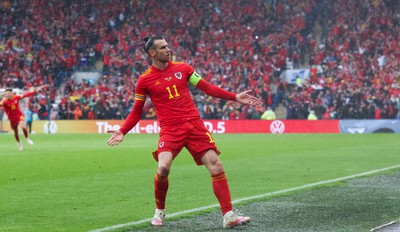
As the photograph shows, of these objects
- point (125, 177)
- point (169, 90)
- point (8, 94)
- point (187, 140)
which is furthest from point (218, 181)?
point (8, 94)

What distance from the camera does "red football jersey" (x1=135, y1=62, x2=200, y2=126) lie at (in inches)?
366

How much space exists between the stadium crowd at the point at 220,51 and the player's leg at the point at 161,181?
32.4 metres

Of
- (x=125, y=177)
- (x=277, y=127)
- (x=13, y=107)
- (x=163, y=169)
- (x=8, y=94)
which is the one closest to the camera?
(x=163, y=169)

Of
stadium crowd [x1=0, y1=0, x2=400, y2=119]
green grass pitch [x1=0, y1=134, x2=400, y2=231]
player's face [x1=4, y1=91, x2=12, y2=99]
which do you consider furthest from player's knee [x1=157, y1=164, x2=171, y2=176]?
stadium crowd [x1=0, y1=0, x2=400, y2=119]

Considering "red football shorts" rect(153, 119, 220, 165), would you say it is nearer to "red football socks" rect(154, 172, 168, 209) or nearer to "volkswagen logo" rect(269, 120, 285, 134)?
"red football socks" rect(154, 172, 168, 209)

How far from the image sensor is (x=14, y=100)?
95.3ft

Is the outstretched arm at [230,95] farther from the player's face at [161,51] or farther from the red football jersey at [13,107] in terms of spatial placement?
the red football jersey at [13,107]

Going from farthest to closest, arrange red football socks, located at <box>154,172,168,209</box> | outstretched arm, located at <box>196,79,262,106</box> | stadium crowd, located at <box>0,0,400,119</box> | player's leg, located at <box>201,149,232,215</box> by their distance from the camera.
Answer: stadium crowd, located at <box>0,0,400,119</box> < red football socks, located at <box>154,172,168,209</box> < player's leg, located at <box>201,149,232,215</box> < outstretched arm, located at <box>196,79,262,106</box>

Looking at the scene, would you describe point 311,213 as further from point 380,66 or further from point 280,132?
point 380,66

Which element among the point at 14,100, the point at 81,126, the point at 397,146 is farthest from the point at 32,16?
the point at 397,146

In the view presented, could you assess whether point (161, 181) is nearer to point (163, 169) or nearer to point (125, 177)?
point (163, 169)

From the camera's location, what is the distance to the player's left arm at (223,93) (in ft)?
29.5

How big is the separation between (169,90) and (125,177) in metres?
7.56

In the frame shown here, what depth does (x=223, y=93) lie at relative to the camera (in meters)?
9.15
